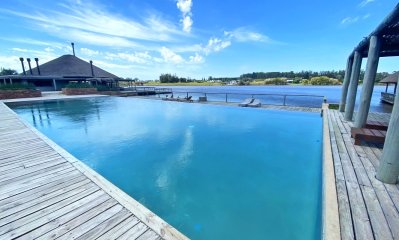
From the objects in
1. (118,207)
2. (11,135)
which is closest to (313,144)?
(118,207)

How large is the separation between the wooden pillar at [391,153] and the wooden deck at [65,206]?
296 cm

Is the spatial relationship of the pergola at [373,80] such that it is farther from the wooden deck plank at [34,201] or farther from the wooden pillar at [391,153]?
the wooden deck plank at [34,201]

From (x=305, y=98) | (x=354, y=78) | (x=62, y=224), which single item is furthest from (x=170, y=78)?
(x=62, y=224)

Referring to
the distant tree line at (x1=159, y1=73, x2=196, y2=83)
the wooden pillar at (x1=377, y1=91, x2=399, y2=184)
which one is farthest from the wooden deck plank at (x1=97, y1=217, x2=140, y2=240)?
the distant tree line at (x1=159, y1=73, x2=196, y2=83)

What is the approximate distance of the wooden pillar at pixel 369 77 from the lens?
4227 millimetres

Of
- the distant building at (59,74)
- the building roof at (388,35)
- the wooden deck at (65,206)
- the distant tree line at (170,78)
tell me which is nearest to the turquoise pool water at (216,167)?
the wooden deck at (65,206)

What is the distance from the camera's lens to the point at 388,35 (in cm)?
430

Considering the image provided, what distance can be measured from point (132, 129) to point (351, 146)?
793cm

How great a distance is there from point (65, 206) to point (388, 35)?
23.4 feet

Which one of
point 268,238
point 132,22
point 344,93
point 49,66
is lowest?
point 268,238

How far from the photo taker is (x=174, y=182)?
429 centimetres

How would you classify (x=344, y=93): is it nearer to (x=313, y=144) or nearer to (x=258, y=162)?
(x=313, y=144)

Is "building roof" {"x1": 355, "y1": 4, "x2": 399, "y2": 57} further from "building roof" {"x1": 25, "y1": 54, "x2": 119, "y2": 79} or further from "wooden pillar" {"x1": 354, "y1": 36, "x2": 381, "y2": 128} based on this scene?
"building roof" {"x1": 25, "y1": 54, "x2": 119, "y2": 79}

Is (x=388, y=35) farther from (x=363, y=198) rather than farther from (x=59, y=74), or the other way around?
(x=59, y=74)
